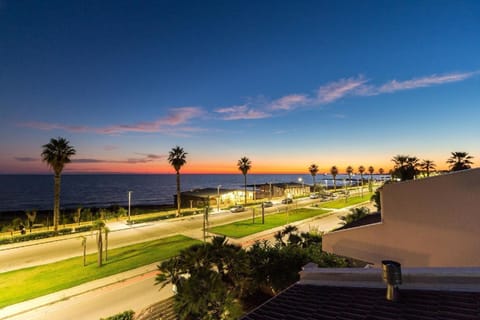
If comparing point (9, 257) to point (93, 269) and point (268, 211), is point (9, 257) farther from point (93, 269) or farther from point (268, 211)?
point (268, 211)

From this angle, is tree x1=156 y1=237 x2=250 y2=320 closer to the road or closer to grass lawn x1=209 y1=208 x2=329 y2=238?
the road

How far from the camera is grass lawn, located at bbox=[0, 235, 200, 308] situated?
17.2 m

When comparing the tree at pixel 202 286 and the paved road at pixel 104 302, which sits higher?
the tree at pixel 202 286

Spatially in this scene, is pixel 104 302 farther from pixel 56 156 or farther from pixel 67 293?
pixel 56 156

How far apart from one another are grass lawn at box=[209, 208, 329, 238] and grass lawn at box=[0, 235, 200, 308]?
870 cm

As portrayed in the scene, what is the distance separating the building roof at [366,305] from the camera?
14.2ft

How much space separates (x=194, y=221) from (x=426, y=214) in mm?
37006

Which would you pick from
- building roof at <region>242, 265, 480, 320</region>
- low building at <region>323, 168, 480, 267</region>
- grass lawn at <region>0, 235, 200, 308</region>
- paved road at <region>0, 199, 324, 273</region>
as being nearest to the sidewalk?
grass lawn at <region>0, 235, 200, 308</region>

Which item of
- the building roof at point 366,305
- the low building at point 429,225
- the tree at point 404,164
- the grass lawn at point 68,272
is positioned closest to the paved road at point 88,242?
the grass lawn at point 68,272

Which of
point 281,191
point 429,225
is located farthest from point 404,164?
point 429,225

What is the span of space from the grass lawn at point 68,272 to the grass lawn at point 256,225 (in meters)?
8.70

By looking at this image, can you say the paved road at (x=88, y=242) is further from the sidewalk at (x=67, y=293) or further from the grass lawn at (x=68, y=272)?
the sidewalk at (x=67, y=293)

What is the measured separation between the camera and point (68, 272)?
66.8 feet

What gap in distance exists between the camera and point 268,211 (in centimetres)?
5225
